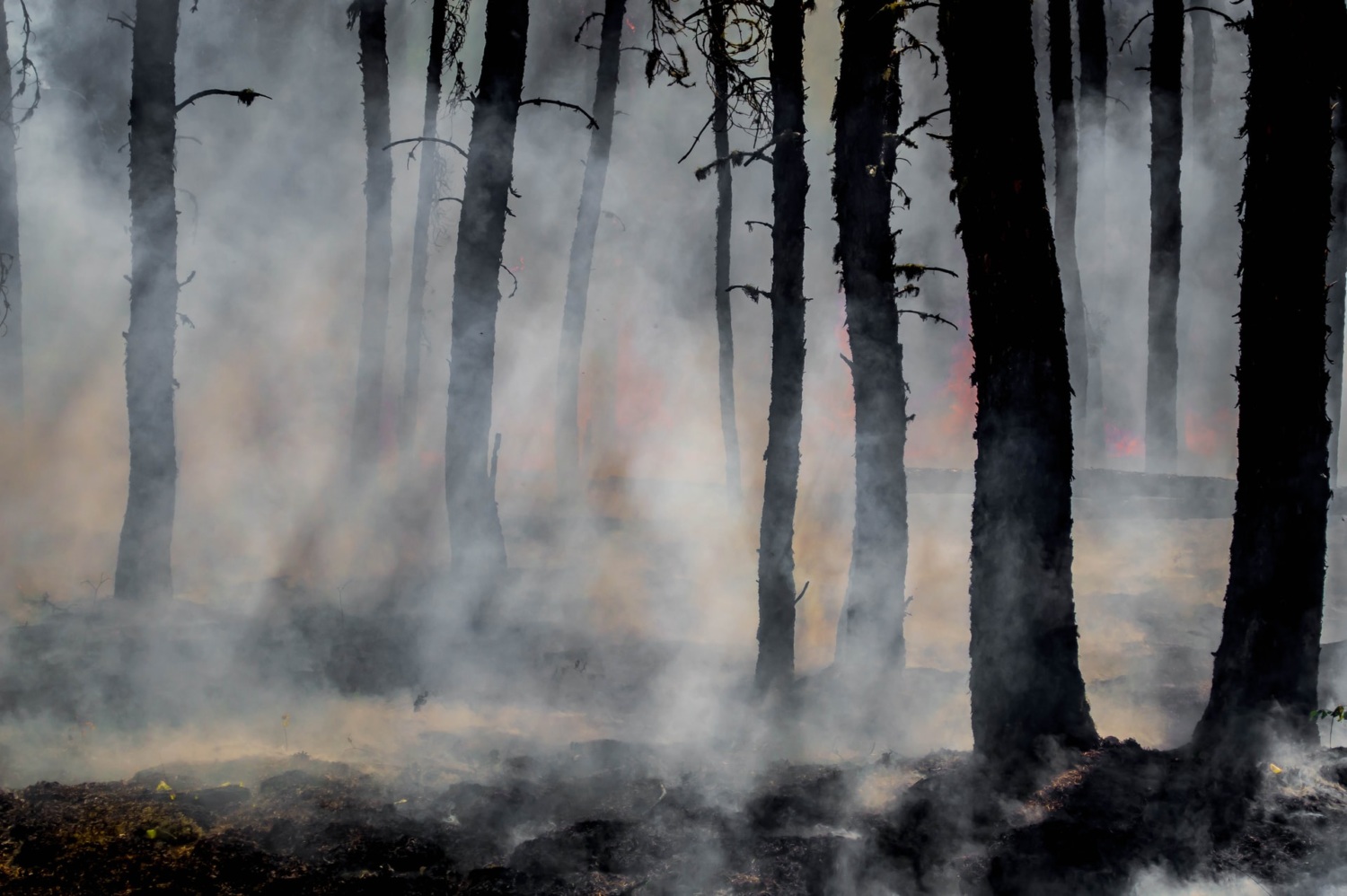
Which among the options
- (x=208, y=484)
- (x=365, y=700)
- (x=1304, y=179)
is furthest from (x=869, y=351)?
(x=208, y=484)

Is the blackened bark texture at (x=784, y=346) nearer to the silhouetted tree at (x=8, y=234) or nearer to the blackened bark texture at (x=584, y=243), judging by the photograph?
the blackened bark texture at (x=584, y=243)

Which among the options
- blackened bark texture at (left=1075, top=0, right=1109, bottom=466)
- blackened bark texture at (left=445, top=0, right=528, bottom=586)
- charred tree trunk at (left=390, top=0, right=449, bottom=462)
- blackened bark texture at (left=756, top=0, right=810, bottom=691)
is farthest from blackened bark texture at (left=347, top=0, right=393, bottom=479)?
Result: blackened bark texture at (left=1075, top=0, right=1109, bottom=466)

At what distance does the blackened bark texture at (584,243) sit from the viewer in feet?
48.4

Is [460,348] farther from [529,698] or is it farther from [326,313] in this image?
[326,313]

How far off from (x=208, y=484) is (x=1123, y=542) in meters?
13.6

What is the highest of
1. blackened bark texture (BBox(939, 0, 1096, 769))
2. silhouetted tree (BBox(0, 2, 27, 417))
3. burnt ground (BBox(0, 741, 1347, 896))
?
silhouetted tree (BBox(0, 2, 27, 417))

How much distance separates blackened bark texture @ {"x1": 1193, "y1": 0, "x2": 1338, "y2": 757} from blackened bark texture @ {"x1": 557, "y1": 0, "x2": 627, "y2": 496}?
11.0 metres

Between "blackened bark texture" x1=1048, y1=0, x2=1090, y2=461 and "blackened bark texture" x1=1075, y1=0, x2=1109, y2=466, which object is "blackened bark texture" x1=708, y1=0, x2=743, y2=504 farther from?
"blackened bark texture" x1=1075, y1=0, x2=1109, y2=466

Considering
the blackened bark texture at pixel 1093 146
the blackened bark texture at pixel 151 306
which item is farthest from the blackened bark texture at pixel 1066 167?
the blackened bark texture at pixel 151 306

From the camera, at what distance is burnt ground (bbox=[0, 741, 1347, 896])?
3.68 metres

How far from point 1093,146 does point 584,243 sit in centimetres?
1013

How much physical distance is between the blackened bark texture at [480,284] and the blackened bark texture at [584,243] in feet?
17.7

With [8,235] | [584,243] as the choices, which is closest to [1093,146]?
[584,243]

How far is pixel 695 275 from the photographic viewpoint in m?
28.0
